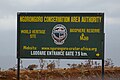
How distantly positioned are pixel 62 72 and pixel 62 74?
0.85 ft

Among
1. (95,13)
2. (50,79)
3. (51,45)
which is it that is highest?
(95,13)

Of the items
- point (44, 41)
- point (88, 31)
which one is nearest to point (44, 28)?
point (44, 41)

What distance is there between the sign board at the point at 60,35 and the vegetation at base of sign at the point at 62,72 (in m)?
1.49

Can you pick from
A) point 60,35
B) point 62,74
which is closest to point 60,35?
point 60,35

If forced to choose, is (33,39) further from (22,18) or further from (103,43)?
(103,43)

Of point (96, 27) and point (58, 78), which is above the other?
point (96, 27)

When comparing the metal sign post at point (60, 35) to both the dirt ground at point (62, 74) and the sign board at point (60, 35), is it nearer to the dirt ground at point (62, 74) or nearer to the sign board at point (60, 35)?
the sign board at point (60, 35)

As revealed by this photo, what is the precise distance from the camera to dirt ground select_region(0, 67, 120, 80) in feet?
66.0

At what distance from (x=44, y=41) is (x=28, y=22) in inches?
37.1

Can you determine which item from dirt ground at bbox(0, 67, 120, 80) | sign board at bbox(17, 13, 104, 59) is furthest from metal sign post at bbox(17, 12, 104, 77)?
dirt ground at bbox(0, 67, 120, 80)

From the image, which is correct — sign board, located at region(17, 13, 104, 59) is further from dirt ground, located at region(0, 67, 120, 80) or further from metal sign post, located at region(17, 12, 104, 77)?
dirt ground, located at region(0, 67, 120, 80)

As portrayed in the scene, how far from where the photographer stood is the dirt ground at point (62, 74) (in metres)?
20.1

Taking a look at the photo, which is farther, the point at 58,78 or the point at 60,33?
the point at 58,78

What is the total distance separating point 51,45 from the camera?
1889cm
